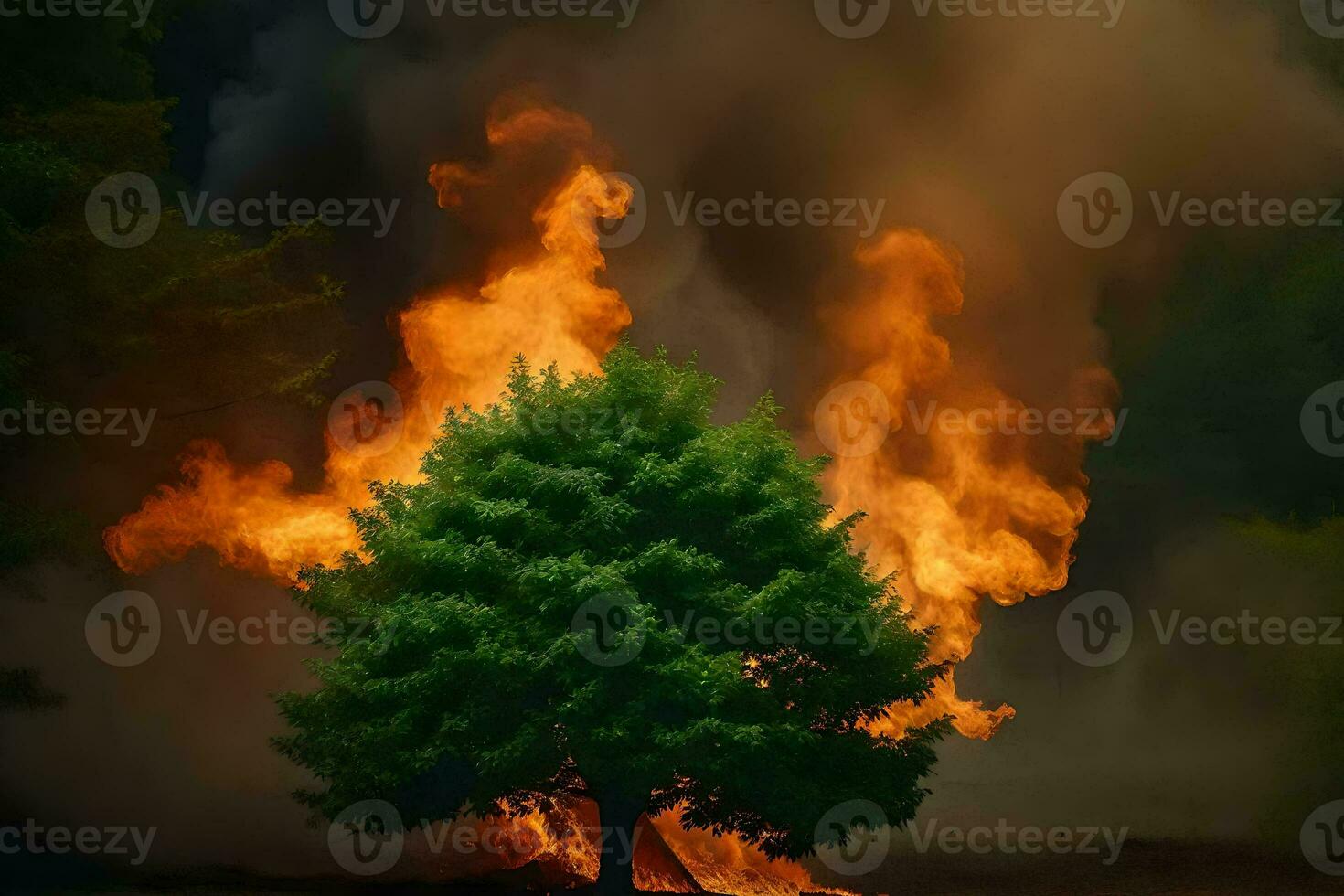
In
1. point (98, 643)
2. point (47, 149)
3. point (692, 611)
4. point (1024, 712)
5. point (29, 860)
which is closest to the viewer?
point (692, 611)

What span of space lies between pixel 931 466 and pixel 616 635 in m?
19.1

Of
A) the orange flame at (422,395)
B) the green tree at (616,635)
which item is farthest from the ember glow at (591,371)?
the green tree at (616,635)

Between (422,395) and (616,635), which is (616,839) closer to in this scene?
(616,635)

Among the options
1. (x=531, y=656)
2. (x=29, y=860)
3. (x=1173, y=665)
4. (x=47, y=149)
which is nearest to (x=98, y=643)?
(x=29, y=860)

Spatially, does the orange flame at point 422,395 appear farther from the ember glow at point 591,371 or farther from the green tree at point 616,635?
the green tree at point 616,635

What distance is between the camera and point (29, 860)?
39.0 m

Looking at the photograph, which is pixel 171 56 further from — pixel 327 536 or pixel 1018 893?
pixel 1018 893

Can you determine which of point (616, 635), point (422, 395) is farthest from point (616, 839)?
point (422, 395)

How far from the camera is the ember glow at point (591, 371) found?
40344mm

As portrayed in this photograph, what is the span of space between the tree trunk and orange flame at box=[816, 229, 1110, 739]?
39.4 ft

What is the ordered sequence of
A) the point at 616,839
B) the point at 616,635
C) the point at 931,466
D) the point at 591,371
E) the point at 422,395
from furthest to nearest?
the point at 931,466 < the point at 422,395 < the point at 591,371 < the point at 616,839 < the point at 616,635

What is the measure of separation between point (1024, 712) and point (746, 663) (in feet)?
86.1

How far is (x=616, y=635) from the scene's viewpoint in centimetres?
2816

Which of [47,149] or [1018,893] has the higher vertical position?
[47,149]
